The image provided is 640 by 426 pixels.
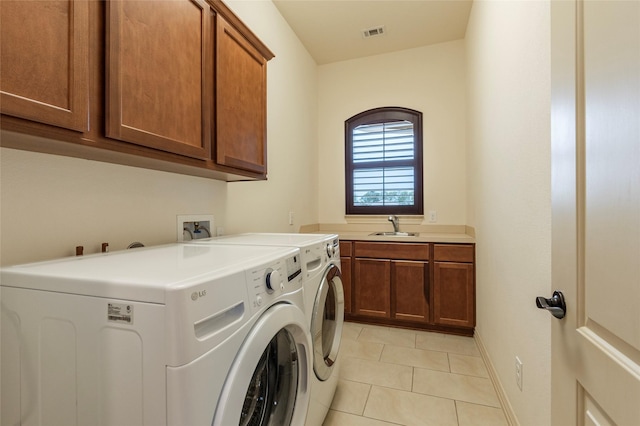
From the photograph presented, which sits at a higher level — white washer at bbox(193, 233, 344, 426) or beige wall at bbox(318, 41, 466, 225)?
beige wall at bbox(318, 41, 466, 225)

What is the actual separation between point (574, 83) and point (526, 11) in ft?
2.95

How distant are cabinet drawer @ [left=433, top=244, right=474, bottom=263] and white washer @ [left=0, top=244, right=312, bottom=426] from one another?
6.98 feet

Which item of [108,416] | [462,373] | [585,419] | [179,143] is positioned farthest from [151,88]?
[462,373]

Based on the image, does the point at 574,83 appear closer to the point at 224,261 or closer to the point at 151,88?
the point at 224,261

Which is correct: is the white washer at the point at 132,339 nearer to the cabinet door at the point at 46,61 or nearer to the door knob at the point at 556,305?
the cabinet door at the point at 46,61

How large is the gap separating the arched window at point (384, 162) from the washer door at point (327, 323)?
6.21 feet

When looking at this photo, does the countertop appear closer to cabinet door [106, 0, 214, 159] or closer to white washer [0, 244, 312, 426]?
cabinet door [106, 0, 214, 159]

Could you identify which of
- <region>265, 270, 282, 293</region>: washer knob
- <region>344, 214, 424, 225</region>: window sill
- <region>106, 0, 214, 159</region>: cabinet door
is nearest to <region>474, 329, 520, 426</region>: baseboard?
<region>344, 214, 424, 225</region>: window sill

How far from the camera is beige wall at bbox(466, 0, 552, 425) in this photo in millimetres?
1115

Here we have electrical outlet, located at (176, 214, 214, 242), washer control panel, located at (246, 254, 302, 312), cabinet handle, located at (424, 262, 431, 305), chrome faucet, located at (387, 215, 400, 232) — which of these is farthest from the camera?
chrome faucet, located at (387, 215, 400, 232)

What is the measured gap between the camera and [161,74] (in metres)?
1.06

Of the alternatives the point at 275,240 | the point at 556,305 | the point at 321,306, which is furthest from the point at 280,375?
the point at 556,305

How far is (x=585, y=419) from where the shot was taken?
63 centimetres

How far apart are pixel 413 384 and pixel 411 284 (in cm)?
97
